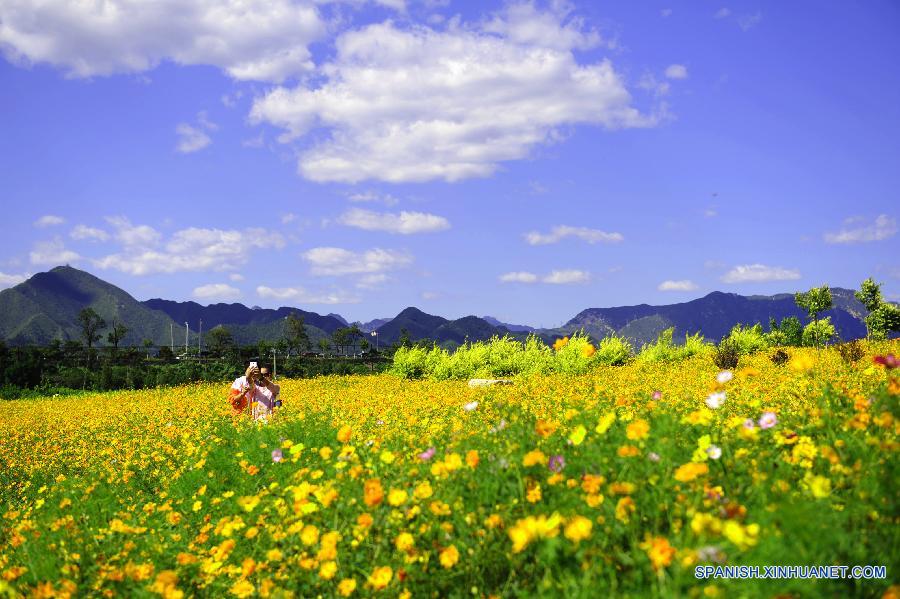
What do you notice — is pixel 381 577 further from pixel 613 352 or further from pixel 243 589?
pixel 613 352

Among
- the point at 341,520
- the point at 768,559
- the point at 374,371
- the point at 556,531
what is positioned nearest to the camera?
the point at 768,559

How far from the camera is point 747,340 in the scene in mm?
Answer: 20641

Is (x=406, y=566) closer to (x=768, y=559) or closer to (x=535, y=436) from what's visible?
(x=535, y=436)

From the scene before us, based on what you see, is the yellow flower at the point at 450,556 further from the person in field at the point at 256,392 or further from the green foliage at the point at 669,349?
the green foliage at the point at 669,349

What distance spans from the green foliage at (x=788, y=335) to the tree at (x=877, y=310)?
3025 millimetres

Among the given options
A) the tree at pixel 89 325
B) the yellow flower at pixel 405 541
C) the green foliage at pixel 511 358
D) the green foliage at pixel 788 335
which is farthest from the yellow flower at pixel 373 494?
the tree at pixel 89 325

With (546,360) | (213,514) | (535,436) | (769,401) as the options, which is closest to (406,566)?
(535,436)

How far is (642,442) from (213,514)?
13.0ft

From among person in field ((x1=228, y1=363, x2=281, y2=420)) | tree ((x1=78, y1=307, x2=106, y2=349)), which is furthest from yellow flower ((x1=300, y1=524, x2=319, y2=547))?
tree ((x1=78, y1=307, x2=106, y2=349))

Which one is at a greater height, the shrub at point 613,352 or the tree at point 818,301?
the tree at point 818,301

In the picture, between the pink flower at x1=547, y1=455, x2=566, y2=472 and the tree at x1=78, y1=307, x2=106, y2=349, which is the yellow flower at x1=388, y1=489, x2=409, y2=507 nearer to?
the pink flower at x1=547, y1=455, x2=566, y2=472

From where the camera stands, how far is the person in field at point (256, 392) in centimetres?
969

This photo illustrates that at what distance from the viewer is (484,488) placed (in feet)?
11.4

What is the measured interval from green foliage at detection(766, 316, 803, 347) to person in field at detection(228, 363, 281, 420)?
789 inches
